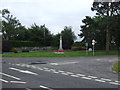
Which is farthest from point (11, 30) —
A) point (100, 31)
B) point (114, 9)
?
point (114, 9)

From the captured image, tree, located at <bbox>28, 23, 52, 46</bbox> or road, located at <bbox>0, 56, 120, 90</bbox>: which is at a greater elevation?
tree, located at <bbox>28, 23, 52, 46</bbox>

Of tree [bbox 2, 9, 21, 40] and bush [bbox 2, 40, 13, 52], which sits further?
tree [bbox 2, 9, 21, 40]

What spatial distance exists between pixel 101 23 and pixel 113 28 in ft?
8.45

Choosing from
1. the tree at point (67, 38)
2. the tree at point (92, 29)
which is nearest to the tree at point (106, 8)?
the tree at point (92, 29)

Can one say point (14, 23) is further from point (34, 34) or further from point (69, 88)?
point (69, 88)

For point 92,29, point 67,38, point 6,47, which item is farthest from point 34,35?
point 92,29

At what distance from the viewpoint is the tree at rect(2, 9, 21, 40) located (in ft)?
157

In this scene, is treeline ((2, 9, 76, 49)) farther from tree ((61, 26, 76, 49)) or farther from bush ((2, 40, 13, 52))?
bush ((2, 40, 13, 52))

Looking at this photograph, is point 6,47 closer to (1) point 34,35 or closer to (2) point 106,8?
(1) point 34,35

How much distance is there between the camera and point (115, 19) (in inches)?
1097

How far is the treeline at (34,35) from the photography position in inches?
1892

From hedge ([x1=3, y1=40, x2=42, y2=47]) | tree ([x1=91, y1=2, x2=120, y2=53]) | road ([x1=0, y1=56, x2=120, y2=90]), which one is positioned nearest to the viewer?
road ([x1=0, y1=56, x2=120, y2=90])

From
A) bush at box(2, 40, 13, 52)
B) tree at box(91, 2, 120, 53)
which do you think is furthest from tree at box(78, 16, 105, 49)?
bush at box(2, 40, 13, 52)

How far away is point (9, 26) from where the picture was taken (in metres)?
47.8
